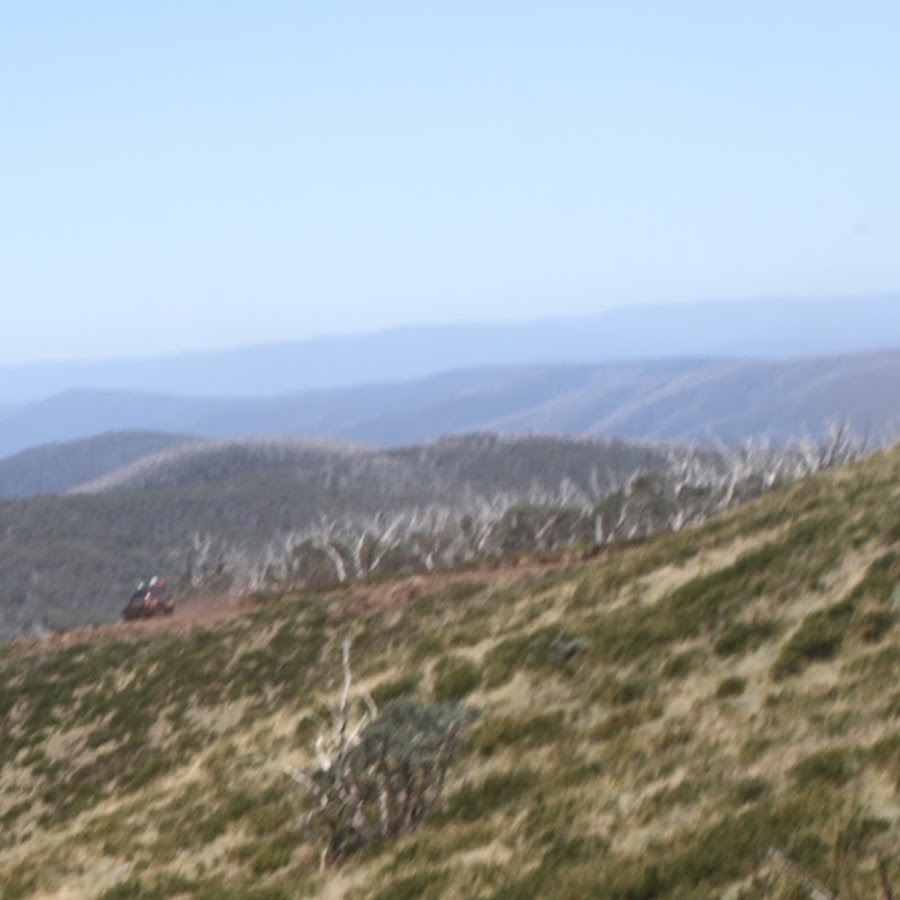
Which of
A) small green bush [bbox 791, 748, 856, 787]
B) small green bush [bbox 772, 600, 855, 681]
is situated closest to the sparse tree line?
small green bush [bbox 772, 600, 855, 681]

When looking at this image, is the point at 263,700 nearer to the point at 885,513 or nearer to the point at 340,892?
the point at 885,513

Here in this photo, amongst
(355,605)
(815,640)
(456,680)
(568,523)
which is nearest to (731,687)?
(815,640)

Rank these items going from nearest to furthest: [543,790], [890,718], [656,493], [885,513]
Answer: [890,718] < [543,790] < [885,513] < [656,493]

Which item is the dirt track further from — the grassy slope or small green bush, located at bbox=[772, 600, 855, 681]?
small green bush, located at bbox=[772, 600, 855, 681]

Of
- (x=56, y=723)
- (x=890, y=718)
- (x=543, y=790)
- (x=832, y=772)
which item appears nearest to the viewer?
(x=832, y=772)

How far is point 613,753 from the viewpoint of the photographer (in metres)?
15.0

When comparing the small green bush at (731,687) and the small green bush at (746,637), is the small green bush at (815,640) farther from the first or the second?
the small green bush at (746,637)

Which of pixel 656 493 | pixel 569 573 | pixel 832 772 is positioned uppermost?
pixel 832 772

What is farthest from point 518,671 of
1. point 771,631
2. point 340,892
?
point 340,892

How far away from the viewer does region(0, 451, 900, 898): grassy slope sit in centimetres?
1059

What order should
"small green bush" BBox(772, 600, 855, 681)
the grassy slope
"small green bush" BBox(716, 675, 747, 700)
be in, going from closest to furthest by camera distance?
the grassy slope
"small green bush" BBox(716, 675, 747, 700)
"small green bush" BBox(772, 600, 855, 681)

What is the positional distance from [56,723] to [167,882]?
80.1 ft

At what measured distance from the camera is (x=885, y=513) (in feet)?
70.1

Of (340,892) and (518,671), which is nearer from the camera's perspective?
(340,892)
